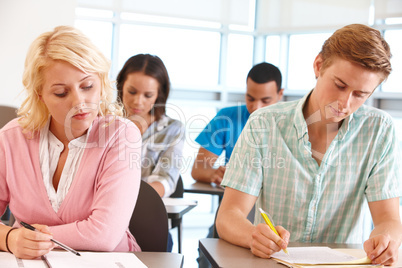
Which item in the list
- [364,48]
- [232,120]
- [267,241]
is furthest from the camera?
A: [232,120]

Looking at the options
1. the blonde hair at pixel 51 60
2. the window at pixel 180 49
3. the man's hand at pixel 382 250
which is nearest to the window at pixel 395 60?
the window at pixel 180 49

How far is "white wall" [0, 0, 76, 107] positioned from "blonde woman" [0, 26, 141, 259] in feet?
5.61

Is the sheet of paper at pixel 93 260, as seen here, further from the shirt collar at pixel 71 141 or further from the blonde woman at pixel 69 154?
the shirt collar at pixel 71 141

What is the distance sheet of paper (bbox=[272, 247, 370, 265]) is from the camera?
130 centimetres

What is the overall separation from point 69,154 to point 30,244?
1.43 ft

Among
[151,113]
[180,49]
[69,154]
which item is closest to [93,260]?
[69,154]

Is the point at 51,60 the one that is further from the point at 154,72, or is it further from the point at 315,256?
the point at 154,72

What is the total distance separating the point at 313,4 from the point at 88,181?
13.5 ft

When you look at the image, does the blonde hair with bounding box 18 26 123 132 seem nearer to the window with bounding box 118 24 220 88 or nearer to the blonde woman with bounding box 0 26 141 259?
the blonde woman with bounding box 0 26 141 259

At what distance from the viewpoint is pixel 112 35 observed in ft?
17.1

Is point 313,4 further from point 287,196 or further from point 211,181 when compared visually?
point 287,196

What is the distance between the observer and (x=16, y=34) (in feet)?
10.6

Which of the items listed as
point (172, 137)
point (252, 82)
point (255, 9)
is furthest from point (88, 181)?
point (255, 9)

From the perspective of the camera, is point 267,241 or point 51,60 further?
point 51,60
